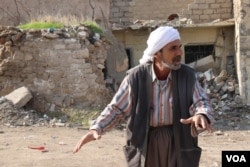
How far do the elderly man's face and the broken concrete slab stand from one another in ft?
24.4

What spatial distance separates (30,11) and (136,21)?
332 centimetres

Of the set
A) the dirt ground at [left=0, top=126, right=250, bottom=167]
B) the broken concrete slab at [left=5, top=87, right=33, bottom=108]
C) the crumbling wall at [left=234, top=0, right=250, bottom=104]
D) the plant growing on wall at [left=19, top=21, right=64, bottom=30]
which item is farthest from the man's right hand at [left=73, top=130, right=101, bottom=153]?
the crumbling wall at [left=234, top=0, right=250, bottom=104]

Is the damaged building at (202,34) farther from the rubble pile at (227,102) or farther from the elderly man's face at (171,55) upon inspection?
the elderly man's face at (171,55)

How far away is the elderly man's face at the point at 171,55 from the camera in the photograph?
3000mm

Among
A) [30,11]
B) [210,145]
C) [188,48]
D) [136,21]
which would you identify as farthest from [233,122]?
[30,11]

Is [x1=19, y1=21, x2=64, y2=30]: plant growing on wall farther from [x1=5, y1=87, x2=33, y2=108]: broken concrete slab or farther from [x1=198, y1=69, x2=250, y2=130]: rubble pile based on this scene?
[x1=198, y1=69, x2=250, y2=130]: rubble pile

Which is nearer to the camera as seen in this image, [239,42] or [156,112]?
[156,112]

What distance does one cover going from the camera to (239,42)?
13414 mm

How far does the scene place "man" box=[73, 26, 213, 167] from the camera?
9.81 ft

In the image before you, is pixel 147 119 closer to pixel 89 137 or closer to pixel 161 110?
pixel 161 110

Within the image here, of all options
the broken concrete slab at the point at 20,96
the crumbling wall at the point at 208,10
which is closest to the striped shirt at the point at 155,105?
the broken concrete slab at the point at 20,96

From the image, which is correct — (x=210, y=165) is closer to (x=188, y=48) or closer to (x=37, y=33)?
(x=37, y=33)

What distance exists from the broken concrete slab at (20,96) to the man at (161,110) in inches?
286

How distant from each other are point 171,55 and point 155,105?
0.32 m
